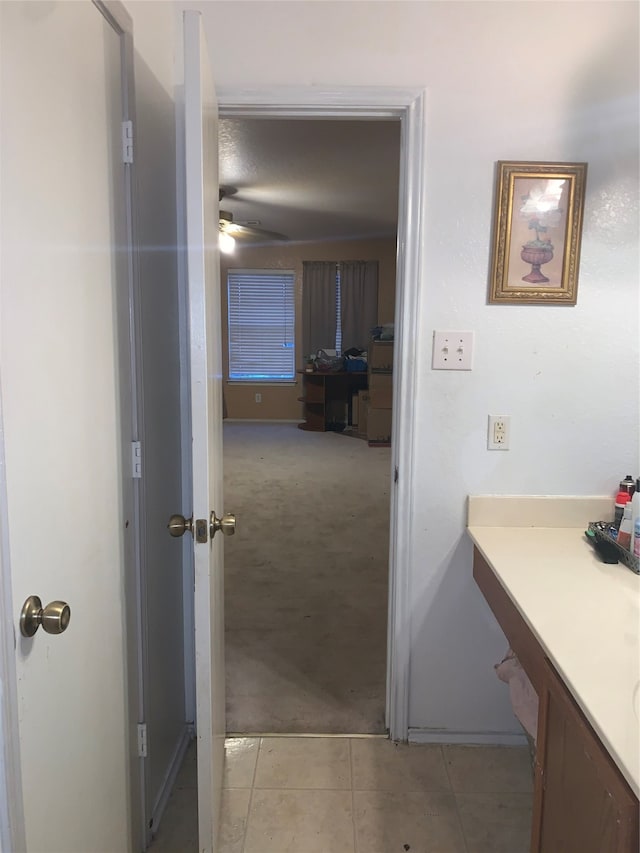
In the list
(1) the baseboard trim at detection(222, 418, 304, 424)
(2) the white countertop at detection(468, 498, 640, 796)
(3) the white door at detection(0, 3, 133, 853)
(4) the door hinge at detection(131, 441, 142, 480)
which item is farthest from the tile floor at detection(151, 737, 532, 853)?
(1) the baseboard trim at detection(222, 418, 304, 424)

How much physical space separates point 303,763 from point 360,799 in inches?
9.0

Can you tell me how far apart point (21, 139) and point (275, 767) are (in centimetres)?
184

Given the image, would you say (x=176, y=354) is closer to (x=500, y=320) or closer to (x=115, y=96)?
(x=115, y=96)

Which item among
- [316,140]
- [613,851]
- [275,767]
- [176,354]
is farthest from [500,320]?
[316,140]

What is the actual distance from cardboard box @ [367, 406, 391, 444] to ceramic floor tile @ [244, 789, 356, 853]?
4.82m

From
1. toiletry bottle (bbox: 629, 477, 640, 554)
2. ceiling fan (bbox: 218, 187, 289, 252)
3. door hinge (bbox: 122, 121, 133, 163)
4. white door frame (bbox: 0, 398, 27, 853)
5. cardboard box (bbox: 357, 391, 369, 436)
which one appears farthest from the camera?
cardboard box (bbox: 357, 391, 369, 436)

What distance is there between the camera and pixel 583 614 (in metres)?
1.25

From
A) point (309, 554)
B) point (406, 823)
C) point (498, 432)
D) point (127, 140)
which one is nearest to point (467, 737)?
point (406, 823)

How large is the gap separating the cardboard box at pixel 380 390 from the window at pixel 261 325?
1612 mm

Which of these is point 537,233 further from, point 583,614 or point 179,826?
point 179,826

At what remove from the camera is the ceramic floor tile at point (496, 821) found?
1.56 metres

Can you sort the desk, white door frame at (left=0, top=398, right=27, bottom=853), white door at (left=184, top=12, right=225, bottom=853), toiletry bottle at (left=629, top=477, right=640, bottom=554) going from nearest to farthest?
white door frame at (left=0, top=398, right=27, bottom=853)
white door at (left=184, top=12, right=225, bottom=853)
toiletry bottle at (left=629, top=477, right=640, bottom=554)
the desk

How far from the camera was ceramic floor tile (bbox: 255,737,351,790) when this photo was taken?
70.2 inches

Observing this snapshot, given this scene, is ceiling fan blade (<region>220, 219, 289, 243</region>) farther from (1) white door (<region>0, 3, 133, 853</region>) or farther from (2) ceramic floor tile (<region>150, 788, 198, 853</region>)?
(2) ceramic floor tile (<region>150, 788, 198, 853</region>)
